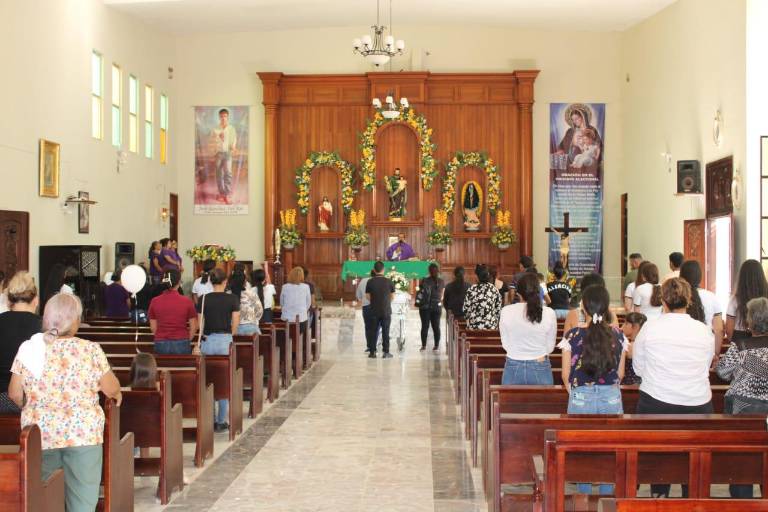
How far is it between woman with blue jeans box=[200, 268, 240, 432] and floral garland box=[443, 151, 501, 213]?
13147 mm

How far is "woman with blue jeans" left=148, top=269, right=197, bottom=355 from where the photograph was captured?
8547mm

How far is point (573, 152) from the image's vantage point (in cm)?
2198

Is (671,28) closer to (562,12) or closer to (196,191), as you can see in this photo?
(562,12)

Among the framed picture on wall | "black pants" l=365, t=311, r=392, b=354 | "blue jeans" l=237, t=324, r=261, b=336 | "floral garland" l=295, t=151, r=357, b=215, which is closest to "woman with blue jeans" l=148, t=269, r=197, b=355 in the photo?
"blue jeans" l=237, t=324, r=261, b=336

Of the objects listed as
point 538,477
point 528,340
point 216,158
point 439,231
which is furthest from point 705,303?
point 216,158

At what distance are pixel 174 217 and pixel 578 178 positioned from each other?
30.6 feet

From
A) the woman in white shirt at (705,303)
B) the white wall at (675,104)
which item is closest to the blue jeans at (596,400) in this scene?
the woman in white shirt at (705,303)

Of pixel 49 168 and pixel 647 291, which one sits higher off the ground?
pixel 49 168

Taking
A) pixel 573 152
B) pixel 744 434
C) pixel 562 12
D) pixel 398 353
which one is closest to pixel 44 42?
pixel 398 353

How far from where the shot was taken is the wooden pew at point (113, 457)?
5004mm

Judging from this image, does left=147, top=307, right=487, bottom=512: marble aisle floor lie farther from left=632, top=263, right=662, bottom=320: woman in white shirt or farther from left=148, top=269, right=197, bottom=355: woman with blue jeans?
left=632, top=263, right=662, bottom=320: woman in white shirt

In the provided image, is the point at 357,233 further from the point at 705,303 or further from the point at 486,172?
the point at 705,303

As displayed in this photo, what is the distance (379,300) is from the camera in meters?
14.2

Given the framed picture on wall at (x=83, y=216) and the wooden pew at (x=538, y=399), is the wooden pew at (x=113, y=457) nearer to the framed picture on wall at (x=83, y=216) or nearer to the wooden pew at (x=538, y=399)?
the wooden pew at (x=538, y=399)
